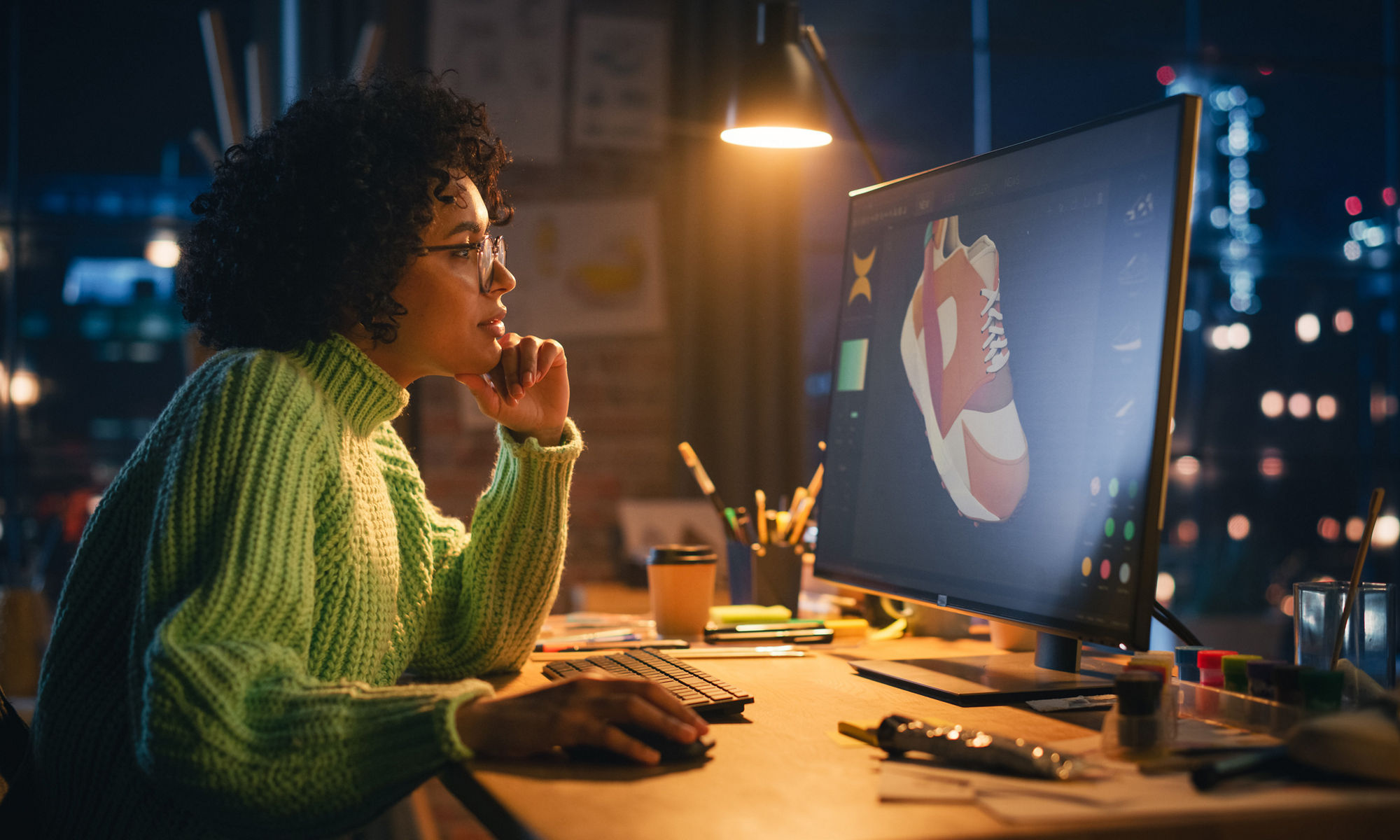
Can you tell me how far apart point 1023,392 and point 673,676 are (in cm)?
42

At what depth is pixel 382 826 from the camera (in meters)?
2.19

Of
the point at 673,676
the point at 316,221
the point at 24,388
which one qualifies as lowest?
the point at 673,676

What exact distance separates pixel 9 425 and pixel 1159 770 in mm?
3194

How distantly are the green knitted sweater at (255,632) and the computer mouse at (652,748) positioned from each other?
→ 0.29 feet

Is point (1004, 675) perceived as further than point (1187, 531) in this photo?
No

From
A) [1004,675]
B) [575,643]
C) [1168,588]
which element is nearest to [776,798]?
[1004,675]

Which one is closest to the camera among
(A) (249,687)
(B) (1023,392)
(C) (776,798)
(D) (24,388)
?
(C) (776,798)

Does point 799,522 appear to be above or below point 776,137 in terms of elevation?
below

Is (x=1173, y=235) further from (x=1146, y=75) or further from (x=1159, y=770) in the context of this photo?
(x=1146, y=75)

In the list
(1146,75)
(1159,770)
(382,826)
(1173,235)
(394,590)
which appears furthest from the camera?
(1146,75)

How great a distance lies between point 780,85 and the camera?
175 centimetres

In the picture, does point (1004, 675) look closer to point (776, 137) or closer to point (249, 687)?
point (249, 687)

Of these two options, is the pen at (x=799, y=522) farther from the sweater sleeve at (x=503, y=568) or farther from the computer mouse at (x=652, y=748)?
the computer mouse at (x=652, y=748)

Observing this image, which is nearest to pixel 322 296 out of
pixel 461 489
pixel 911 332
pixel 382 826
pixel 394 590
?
pixel 394 590
